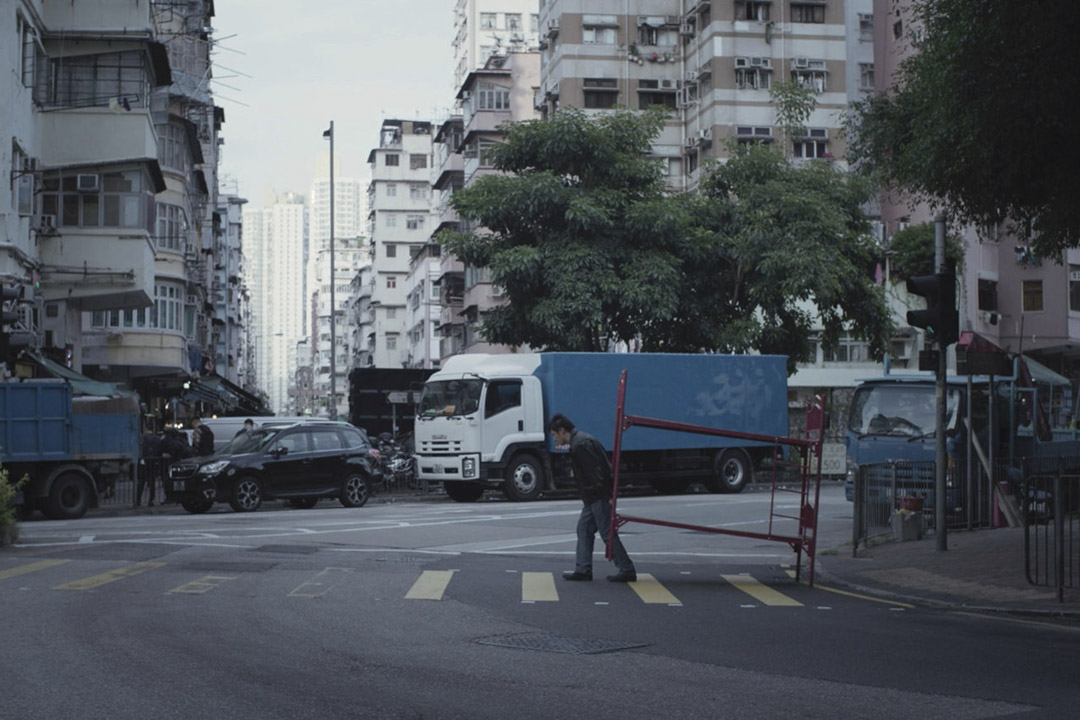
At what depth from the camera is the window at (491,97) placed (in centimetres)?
7488

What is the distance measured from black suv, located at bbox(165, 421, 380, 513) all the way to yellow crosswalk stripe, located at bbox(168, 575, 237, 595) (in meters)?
13.5

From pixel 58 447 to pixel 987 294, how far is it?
37.4m

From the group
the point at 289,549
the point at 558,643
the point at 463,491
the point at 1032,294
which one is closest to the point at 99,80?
the point at 463,491

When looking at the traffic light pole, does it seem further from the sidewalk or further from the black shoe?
the black shoe

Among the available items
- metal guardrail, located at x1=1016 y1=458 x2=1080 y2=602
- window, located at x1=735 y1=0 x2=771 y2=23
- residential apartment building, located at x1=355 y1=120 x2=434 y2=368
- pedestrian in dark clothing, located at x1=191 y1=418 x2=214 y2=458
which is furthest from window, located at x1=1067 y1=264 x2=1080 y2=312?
residential apartment building, located at x1=355 y1=120 x2=434 y2=368

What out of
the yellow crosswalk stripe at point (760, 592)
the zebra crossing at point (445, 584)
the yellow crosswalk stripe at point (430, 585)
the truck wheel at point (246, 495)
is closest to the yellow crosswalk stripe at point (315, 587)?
the zebra crossing at point (445, 584)

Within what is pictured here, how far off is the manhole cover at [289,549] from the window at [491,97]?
5708 centimetres

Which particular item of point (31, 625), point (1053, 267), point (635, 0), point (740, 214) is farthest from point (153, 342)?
point (31, 625)

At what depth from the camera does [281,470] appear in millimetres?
29344

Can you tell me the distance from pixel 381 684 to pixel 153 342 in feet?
130

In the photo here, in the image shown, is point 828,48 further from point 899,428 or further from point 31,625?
point 31,625

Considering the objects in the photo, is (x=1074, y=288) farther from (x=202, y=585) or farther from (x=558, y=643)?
(x=558, y=643)

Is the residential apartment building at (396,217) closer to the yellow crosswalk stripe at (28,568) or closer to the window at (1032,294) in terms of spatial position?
the window at (1032,294)

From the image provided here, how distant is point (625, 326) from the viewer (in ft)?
132
